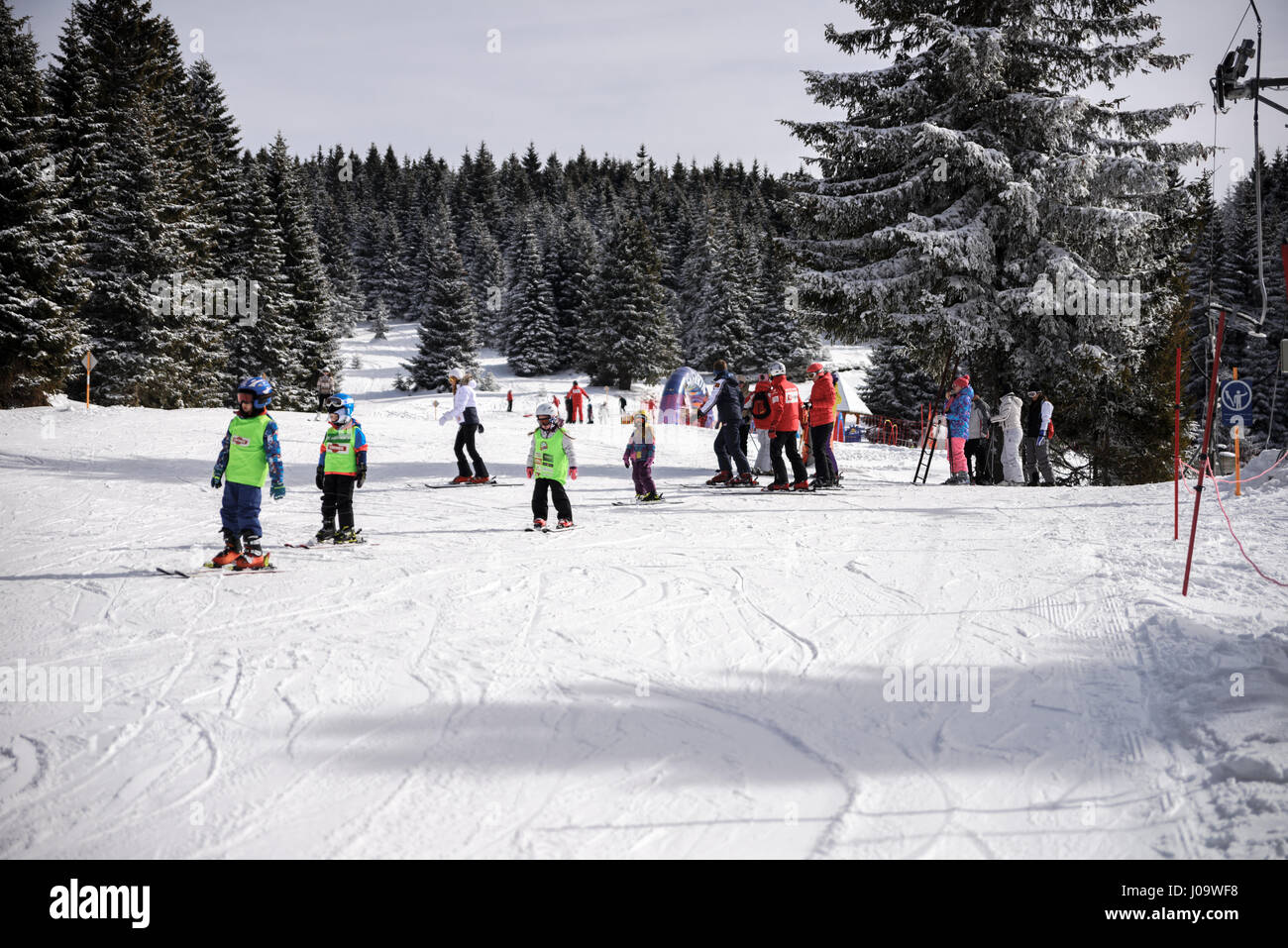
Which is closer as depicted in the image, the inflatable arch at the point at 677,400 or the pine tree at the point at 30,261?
the pine tree at the point at 30,261

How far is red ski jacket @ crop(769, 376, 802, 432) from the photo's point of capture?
12.8 metres

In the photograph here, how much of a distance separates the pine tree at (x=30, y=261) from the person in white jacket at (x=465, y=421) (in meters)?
16.4

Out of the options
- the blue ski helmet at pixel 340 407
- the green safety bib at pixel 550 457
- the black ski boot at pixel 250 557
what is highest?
the blue ski helmet at pixel 340 407

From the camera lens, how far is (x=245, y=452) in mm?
7426

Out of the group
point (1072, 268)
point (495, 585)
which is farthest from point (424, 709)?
point (1072, 268)

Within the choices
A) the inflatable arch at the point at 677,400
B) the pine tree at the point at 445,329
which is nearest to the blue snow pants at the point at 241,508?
the inflatable arch at the point at 677,400

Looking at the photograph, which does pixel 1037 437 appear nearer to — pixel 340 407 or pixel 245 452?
pixel 340 407

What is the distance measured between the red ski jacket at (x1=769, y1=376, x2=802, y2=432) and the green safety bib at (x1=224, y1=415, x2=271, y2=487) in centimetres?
782

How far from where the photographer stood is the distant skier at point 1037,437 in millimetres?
15188

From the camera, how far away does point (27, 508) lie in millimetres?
10766

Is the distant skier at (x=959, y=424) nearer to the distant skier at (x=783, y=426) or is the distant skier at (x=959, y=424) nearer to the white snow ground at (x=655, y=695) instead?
the distant skier at (x=783, y=426)

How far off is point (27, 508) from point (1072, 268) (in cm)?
1751
